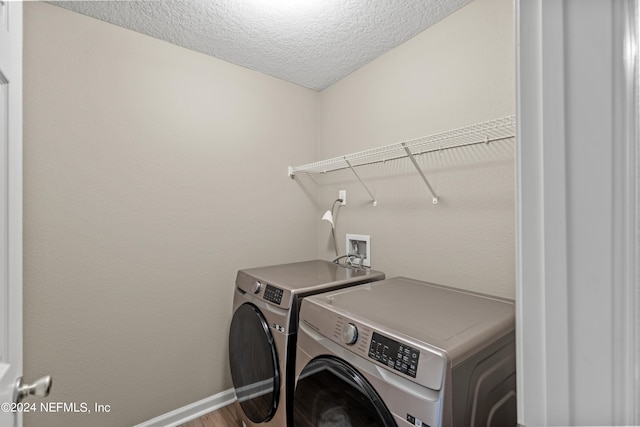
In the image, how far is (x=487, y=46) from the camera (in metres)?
1.40

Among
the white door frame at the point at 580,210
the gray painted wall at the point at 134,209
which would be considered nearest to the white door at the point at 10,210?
the gray painted wall at the point at 134,209

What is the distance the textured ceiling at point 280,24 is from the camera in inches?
58.4

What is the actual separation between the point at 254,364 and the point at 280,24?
193 centimetres

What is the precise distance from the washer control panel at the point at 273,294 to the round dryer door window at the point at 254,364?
0.39 feet

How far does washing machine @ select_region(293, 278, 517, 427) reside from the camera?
77cm

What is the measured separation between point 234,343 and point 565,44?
6.39 ft

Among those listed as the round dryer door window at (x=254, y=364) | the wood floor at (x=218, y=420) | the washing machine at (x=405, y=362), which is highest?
the washing machine at (x=405, y=362)

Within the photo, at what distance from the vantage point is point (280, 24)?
5.32 ft

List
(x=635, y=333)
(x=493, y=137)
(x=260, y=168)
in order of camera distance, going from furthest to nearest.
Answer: (x=260, y=168) < (x=493, y=137) < (x=635, y=333)

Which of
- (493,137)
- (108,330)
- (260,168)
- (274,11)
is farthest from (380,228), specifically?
(108,330)

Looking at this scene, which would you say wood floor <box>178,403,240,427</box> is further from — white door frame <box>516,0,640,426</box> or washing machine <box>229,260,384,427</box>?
white door frame <box>516,0,640,426</box>

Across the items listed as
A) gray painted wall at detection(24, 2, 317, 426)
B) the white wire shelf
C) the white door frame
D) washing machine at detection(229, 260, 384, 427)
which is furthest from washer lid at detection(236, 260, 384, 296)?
the white door frame

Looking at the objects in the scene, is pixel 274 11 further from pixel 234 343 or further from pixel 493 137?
pixel 234 343

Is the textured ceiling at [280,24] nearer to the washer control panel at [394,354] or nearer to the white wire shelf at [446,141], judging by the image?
the white wire shelf at [446,141]
